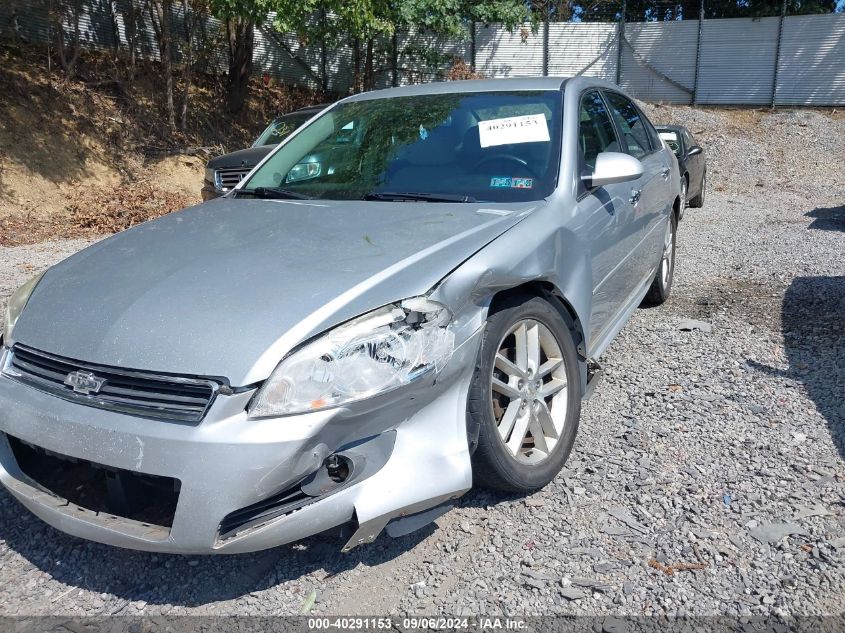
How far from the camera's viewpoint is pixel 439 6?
48.6ft

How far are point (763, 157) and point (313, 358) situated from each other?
A: 54.1ft

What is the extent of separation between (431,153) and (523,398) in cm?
136

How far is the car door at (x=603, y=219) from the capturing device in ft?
10.7

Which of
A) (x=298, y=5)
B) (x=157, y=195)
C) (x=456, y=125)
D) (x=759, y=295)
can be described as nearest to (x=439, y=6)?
(x=298, y=5)

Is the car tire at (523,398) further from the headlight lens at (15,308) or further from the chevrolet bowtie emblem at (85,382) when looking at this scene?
the headlight lens at (15,308)

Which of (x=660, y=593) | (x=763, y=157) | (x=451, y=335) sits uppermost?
(x=451, y=335)

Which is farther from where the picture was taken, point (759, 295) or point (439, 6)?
point (439, 6)

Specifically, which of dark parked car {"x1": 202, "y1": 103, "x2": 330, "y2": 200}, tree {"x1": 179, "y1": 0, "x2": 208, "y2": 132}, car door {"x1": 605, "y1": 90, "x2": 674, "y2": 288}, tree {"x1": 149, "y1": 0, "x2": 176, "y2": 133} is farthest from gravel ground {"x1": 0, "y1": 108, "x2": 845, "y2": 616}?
tree {"x1": 179, "y1": 0, "x2": 208, "y2": 132}

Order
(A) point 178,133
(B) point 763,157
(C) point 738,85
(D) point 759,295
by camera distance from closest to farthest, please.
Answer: (D) point 759,295 < (A) point 178,133 < (B) point 763,157 < (C) point 738,85

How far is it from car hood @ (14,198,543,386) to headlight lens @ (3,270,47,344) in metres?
0.05

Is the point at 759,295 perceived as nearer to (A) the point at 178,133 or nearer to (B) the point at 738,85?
(A) the point at 178,133

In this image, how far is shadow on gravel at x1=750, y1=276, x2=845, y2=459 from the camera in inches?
142

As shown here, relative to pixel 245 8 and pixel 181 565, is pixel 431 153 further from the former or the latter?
pixel 245 8

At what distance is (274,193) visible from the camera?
11.5 feet
